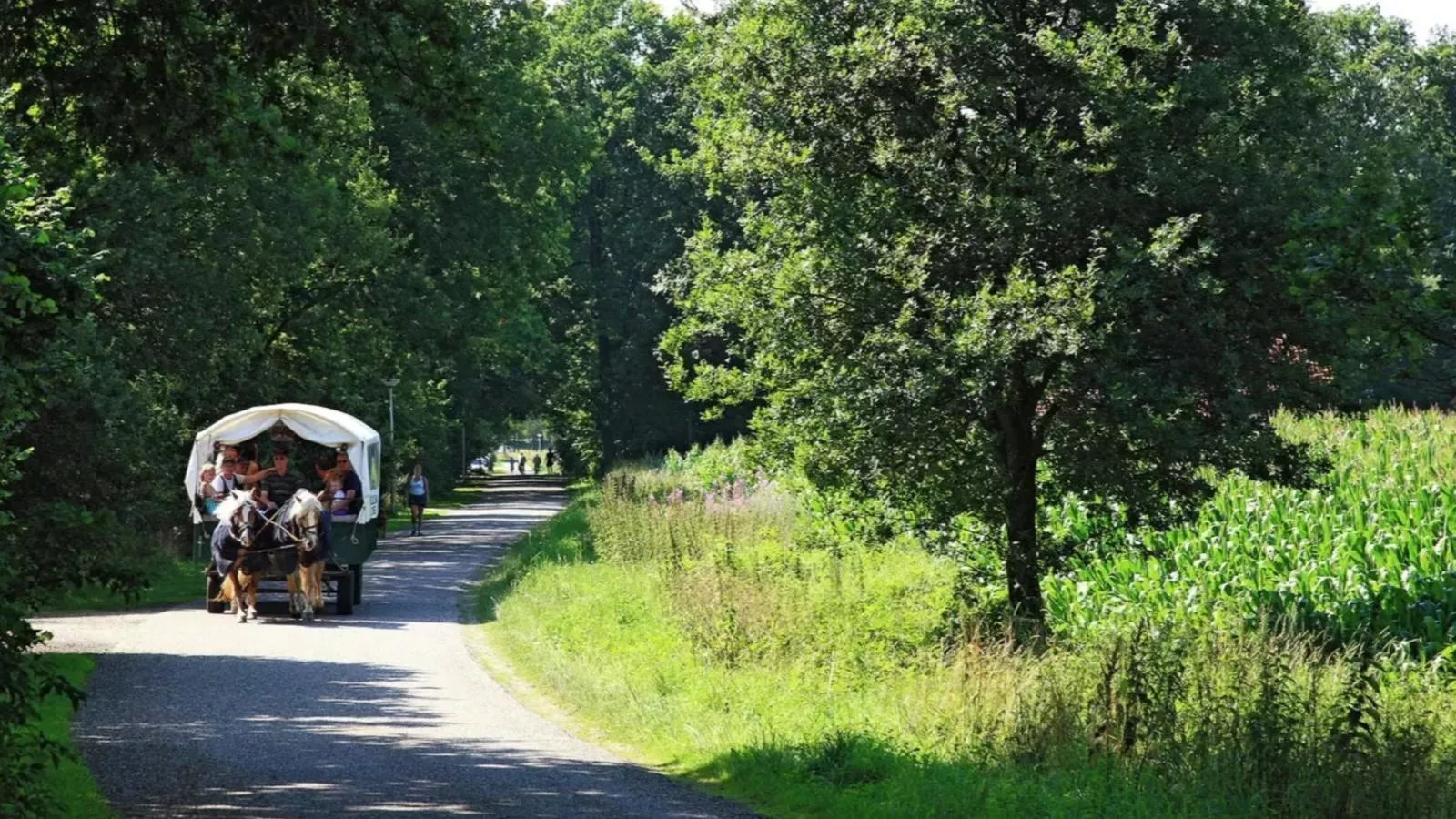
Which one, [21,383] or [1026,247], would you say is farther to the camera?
[1026,247]

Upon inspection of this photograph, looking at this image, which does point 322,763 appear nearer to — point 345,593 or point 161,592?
point 345,593

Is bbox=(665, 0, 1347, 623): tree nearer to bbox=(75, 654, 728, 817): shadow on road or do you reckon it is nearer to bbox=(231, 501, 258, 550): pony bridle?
bbox=(75, 654, 728, 817): shadow on road

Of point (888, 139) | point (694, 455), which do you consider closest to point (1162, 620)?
point (888, 139)

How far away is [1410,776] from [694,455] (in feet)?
145

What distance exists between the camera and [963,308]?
16.0 metres

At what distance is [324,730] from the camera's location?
15.4 m

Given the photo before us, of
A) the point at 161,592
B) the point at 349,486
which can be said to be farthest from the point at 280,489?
the point at 161,592

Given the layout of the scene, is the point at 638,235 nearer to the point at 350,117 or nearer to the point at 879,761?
the point at 350,117

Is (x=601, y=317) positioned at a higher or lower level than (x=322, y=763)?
higher

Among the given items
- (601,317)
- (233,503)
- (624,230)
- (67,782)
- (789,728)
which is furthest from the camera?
(601,317)

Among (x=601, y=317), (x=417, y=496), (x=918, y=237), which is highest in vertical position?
(x=601, y=317)

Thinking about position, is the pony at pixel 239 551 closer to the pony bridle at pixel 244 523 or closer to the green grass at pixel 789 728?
the pony bridle at pixel 244 523

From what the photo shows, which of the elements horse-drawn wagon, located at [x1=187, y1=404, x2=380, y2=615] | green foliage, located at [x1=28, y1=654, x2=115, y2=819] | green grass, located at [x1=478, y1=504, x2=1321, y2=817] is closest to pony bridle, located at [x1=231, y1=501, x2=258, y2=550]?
horse-drawn wagon, located at [x1=187, y1=404, x2=380, y2=615]

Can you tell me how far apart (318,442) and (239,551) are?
3140 millimetres
